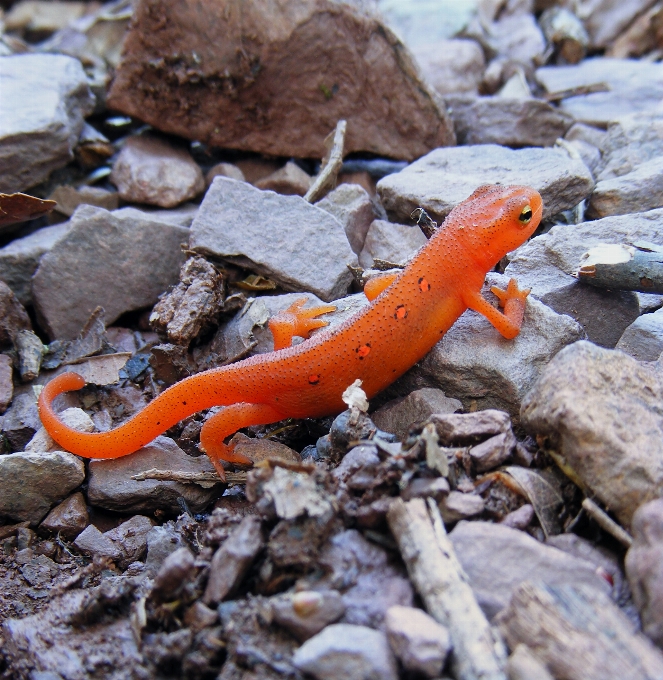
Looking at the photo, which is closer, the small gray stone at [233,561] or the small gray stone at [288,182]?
the small gray stone at [233,561]

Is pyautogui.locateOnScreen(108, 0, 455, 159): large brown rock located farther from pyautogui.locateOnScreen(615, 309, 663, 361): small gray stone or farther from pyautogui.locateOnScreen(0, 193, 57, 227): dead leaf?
pyautogui.locateOnScreen(615, 309, 663, 361): small gray stone

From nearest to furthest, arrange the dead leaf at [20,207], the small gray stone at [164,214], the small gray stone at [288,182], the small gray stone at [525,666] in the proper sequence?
the small gray stone at [525,666], the dead leaf at [20,207], the small gray stone at [164,214], the small gray stone at [288,182]

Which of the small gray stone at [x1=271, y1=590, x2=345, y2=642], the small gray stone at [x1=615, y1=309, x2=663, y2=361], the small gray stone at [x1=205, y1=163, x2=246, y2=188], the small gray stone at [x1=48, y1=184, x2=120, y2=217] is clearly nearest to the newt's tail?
the small gray stone at [x1=271, y1=590, x2=345, y2=642]

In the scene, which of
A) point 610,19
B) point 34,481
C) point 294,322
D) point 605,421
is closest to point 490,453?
point 605,421

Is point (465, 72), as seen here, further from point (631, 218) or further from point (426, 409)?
point (426, 409)

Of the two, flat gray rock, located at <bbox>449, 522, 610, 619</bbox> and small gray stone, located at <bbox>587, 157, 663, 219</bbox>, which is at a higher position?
small gray stone, located at <bbox>587, 157, 663, 219</bbox>

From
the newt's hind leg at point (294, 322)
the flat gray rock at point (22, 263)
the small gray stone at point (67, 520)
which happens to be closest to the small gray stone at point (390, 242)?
the newt's hind leg at point (294, 322)

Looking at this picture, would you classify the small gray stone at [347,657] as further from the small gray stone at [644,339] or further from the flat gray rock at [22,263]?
the flat gray rock at [22,263]
